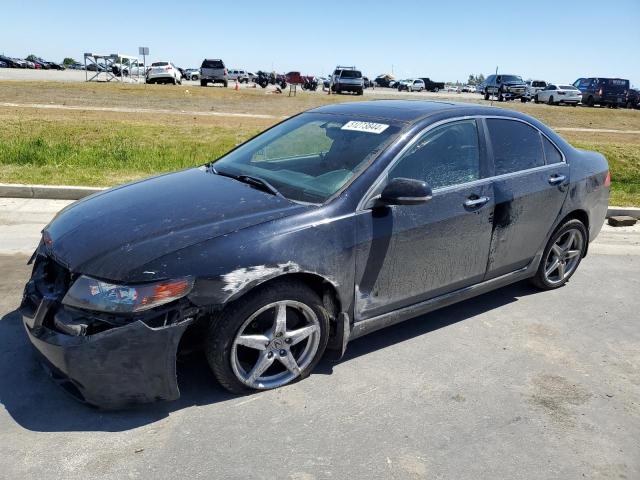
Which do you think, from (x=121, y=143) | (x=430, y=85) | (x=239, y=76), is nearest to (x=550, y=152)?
(x=121, y=143)

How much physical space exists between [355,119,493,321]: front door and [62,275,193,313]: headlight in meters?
1.11

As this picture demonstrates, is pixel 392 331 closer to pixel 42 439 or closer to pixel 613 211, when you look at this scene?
pixel 42 439

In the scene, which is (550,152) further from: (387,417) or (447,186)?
(387,417)

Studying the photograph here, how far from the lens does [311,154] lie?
13.5 ft

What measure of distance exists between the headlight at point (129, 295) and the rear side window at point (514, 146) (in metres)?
2.52

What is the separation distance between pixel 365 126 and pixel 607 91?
3934cm

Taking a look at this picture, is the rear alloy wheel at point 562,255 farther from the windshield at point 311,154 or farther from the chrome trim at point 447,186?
the windshield at point 311,154

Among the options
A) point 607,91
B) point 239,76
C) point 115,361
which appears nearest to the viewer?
point 115,361

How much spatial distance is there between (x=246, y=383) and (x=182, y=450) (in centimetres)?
55

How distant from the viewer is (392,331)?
4.21m

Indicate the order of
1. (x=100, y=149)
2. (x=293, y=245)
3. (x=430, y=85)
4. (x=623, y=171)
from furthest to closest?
(x=430, y=85)
(x=623, y=171)
(x=100, y=149)
(x=293, y=245)

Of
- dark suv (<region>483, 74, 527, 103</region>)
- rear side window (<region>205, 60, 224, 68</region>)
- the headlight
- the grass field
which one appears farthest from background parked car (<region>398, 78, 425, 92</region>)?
the headlight

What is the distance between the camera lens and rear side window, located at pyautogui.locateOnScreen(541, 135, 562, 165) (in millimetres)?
4680

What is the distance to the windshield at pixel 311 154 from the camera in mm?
3594
